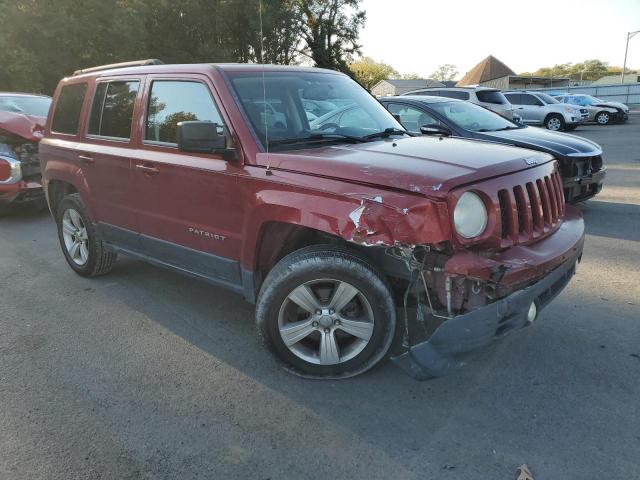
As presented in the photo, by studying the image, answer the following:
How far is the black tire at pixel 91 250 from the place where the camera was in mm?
4895

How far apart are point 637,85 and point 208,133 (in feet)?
136

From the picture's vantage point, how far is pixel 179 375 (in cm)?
337

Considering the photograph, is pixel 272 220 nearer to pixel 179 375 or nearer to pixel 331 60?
pixel 179 375

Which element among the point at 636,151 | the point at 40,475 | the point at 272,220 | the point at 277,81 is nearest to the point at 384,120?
the point at 277,81

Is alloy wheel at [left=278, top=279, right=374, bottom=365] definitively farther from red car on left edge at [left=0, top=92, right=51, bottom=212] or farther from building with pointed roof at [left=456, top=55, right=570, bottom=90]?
building with pointed roof at [left=456, top=55, right=570, bottom=90]

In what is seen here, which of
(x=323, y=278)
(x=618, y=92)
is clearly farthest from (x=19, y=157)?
(x=618, y=92)

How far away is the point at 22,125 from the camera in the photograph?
768 cm

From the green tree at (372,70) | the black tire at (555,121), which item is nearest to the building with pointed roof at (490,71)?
the green tree at (372,70)

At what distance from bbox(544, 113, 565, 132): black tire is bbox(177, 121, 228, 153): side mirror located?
2099 centimetres

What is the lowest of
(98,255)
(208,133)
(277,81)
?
(98,255)

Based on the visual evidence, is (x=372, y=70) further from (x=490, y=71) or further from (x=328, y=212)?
(x=328, y=212)

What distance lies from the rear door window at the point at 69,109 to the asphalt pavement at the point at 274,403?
66.7 inches

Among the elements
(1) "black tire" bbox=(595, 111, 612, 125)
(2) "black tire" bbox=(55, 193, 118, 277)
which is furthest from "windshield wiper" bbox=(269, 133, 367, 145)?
(1) "black tire" bbox=(595, 111, 612, 125)

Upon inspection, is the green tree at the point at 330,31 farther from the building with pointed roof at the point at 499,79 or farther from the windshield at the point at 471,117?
the windshield at the point at 471,117
